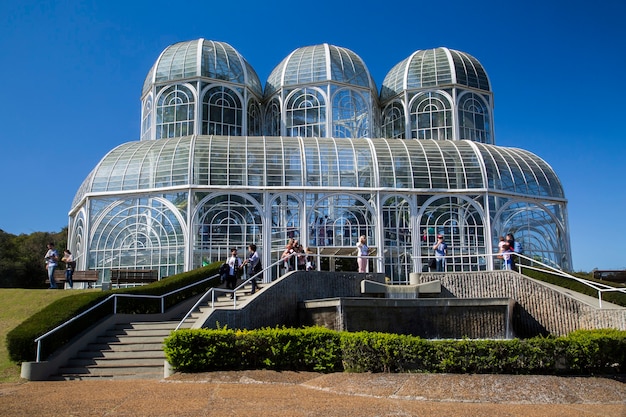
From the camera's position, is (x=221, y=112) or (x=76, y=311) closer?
(x=76, y=311)

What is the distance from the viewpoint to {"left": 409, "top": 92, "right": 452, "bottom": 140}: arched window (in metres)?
34.3

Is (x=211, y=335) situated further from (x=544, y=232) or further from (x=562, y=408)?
(x=544, y=232)

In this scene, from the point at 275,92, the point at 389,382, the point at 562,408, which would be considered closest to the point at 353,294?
the point at 389,382

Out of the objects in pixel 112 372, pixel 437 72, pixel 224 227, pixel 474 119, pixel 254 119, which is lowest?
pixel 112 372

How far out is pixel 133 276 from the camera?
2388cm

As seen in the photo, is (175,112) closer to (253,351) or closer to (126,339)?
(126,339)

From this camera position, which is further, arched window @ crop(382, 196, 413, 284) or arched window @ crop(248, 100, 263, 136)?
arched window @ crop(248, 100, 263, 136)

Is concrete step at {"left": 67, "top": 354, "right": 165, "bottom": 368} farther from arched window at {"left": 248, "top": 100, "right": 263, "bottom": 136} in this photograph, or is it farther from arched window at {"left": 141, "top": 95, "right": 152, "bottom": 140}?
arched window at {"left": 248, "top": 100, "right": 263, "bottom": 136}

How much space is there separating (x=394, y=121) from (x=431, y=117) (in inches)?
91.9

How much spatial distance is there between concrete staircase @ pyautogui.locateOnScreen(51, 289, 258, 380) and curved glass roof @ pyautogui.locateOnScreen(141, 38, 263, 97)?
1982cm

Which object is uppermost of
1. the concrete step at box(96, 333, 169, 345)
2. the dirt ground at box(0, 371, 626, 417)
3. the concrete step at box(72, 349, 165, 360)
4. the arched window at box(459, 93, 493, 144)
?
the arched window at box(459, 93, 493, 144)

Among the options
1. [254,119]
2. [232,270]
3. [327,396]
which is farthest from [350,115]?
[327,396]

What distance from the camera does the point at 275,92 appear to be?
35.2m

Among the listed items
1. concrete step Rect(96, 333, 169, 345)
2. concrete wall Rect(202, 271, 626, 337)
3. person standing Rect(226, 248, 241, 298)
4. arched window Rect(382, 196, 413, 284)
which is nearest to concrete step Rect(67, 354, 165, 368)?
concrete step Rect(96, 333, 169, 345)
